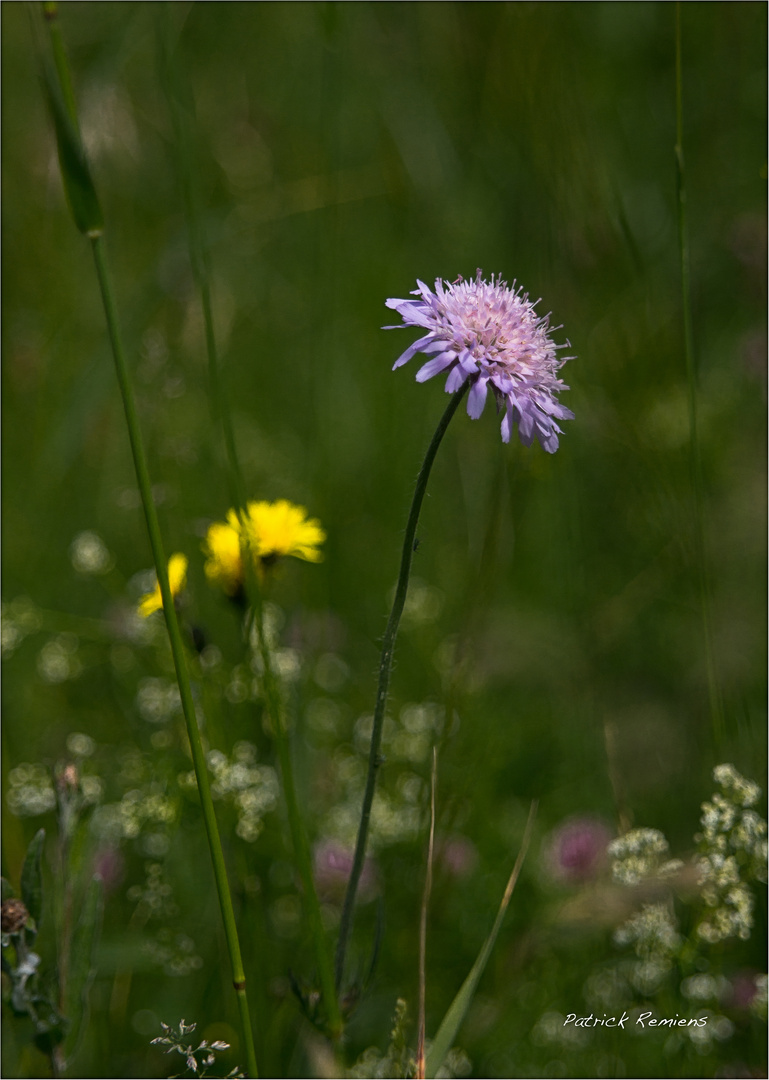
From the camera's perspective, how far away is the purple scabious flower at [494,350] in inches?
44.4

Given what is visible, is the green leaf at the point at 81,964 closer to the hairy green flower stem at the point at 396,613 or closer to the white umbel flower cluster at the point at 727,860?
the hairy green flower stem at the point at 396,613

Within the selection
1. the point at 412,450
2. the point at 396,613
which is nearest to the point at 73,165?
the point at 396,613

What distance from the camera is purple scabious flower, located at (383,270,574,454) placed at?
1127 mm

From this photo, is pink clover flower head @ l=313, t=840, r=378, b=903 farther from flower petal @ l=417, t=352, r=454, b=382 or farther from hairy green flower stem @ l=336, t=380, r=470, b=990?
flower petal @ l=417, t=352, r=454, b=382

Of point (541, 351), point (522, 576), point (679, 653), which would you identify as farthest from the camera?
point (522, 576)

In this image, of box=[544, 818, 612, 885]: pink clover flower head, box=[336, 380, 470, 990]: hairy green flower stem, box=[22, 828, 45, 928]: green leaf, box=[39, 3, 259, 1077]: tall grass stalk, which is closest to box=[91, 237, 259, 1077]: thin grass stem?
box=[39, 3, 259, 1077]: tall grass stalk

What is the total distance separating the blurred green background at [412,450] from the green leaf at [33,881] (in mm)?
393

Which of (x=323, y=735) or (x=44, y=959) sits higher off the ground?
(x=323, y=735)

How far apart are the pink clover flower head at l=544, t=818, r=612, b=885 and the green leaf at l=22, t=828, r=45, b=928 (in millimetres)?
1081

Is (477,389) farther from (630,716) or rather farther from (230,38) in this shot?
(230,38)

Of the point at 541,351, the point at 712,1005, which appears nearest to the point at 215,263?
the point at 541,351

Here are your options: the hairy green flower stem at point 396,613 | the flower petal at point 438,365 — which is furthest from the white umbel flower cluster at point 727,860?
the flower petal at point 438,365

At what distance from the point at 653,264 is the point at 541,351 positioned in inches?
81.4

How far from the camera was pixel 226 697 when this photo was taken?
6.07 feet
